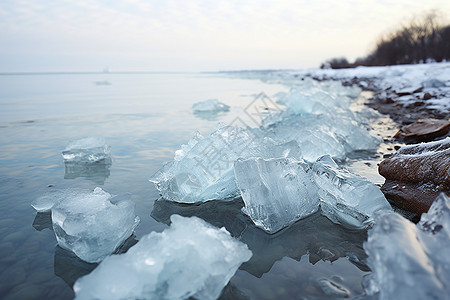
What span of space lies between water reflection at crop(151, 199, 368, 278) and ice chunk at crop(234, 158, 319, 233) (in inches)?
2.8

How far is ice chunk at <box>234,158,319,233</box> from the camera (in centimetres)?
183

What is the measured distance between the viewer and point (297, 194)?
1.95 m

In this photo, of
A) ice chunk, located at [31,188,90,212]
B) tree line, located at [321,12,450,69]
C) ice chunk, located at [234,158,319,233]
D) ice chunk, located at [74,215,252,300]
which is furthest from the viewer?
tree line, located at [321,12,450,69]

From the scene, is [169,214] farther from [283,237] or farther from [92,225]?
[283,237]

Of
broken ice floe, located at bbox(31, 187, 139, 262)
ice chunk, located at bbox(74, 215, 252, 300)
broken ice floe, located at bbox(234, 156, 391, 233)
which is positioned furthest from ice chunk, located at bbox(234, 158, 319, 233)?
broken ice floe, located at bbox(31, 187, 139, 262)

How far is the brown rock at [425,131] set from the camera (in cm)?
376

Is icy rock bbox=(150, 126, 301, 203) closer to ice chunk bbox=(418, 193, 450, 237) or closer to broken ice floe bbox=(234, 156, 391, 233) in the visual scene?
broken ice floe bbox=(234, 156, 391, 233)

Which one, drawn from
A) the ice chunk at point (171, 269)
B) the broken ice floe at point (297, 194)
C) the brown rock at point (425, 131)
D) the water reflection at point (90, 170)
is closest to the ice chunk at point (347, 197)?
the broken ice floe at point (297, 194)

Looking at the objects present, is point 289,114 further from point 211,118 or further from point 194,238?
point 194,238

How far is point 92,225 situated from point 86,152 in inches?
75.8

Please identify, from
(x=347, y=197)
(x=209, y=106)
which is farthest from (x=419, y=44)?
(x=347, y=197)

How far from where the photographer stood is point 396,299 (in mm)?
1011

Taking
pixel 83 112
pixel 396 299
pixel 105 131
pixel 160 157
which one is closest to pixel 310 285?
pixel 396 299

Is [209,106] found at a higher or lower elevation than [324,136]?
lower
